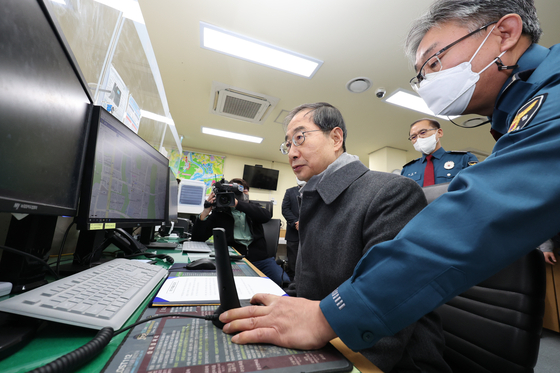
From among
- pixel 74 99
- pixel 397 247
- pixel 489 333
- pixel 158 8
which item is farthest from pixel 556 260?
pixel 158 8

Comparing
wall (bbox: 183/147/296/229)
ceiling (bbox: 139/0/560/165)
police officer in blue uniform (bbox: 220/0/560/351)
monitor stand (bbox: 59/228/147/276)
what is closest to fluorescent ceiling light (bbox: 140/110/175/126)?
ceiling (bbox: 139/0/560/165)

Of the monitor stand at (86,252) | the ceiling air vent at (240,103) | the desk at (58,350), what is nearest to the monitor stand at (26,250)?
the monitor stand at (86,252)

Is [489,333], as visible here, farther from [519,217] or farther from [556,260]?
[556,260]

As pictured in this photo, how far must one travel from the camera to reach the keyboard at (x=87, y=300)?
34 cm

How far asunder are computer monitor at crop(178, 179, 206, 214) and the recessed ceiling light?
2374 millimetres

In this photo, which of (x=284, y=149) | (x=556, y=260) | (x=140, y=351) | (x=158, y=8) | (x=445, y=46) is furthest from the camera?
(x=556, y=260)

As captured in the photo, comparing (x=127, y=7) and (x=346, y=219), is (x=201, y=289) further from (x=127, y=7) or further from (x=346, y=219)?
(x=127, y=7)

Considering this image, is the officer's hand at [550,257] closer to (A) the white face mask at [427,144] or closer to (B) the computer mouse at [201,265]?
(A) the white face mask at [427,144]

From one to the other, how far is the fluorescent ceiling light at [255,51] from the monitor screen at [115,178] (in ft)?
5.77

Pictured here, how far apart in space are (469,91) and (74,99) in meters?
1.15

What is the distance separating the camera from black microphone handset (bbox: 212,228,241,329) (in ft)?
1.29

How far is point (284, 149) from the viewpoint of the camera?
132 centimetres

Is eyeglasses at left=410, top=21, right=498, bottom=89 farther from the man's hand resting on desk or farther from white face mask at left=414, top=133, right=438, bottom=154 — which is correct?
white face mask at left=414, top=133, right=438, bottom=154

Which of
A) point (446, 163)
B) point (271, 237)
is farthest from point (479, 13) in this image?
point (271, 237)
